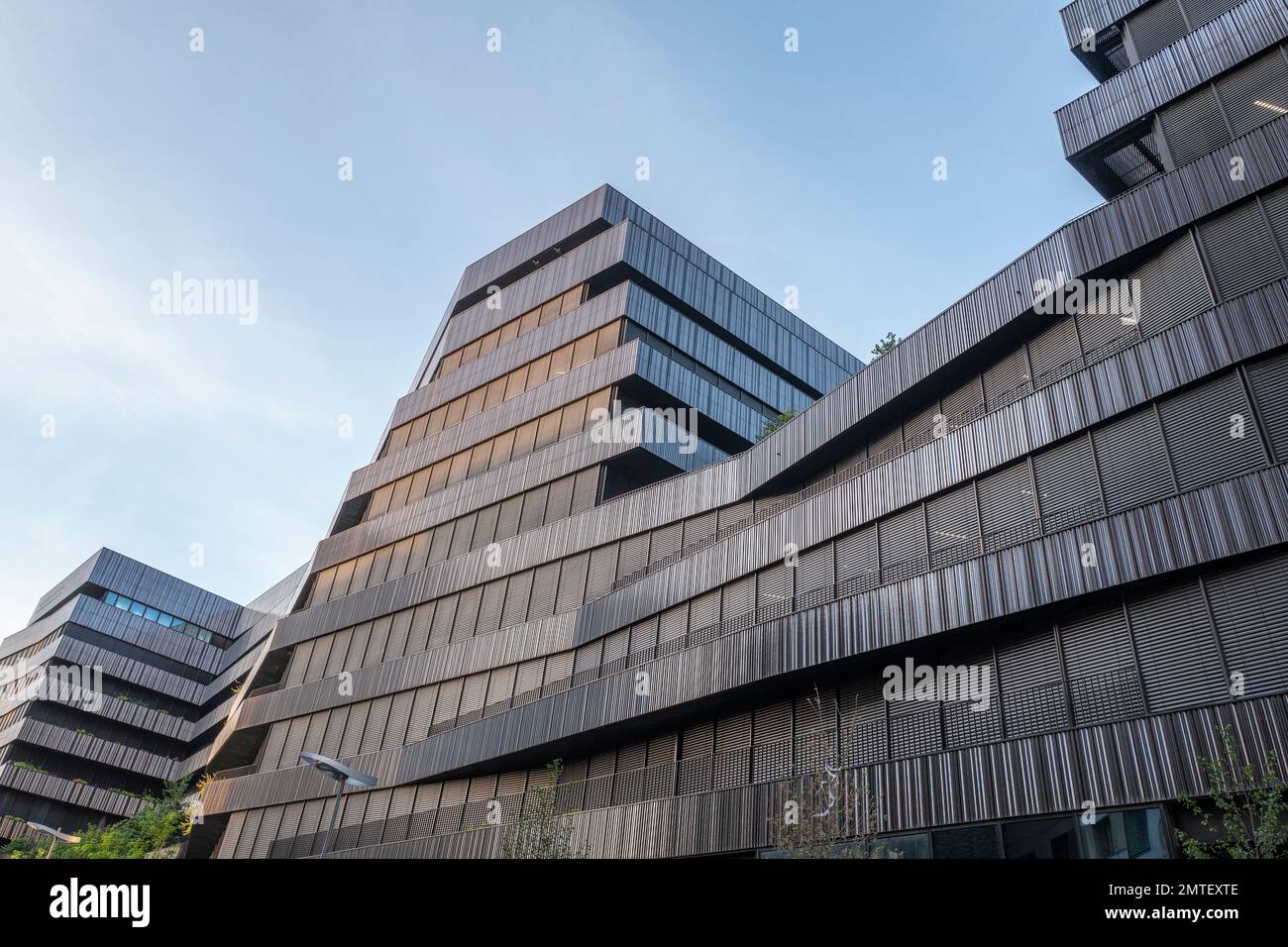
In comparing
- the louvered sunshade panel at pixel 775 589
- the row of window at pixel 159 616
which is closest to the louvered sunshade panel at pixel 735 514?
the louvered sunshade panel at pixel 775 589

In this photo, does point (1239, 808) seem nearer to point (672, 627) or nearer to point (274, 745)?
point (672, 627)

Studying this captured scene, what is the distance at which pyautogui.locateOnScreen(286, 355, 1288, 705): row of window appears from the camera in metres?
18.0

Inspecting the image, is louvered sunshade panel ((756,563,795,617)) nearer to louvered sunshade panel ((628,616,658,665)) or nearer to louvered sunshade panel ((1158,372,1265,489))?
louvered sunshade panel ((628,616,658,665))

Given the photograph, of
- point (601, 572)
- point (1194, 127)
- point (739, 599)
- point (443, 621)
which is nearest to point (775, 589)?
point (739, 599)

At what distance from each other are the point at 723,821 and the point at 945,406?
11.8 metres

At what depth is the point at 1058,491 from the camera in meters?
20.2

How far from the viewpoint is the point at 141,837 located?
44.1 meters

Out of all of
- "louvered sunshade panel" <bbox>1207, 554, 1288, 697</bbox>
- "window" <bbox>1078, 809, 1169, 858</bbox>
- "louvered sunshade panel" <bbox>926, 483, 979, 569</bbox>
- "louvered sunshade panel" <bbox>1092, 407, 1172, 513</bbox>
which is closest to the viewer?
"window" <bbox>1078, 809, 1169, 858</bbox>

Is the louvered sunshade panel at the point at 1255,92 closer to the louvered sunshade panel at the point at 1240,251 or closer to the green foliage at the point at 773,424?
the louvered sunshade panel at the point at 1240,251

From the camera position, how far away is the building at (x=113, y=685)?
56.8 meters

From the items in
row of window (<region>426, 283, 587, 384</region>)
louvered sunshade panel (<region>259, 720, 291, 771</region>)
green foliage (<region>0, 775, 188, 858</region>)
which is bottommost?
green foliage (<region>0, 775, 188, 858</region>)

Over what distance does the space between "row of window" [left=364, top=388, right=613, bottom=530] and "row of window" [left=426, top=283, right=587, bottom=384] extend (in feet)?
19.6

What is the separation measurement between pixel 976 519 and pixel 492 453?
79.9 ft

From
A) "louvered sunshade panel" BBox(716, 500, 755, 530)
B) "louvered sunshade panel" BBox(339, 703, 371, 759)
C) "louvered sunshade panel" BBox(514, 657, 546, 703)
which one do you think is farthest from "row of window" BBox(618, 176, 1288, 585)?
"louvered sunshade panel" BBox(339, 703, 371, 759)
